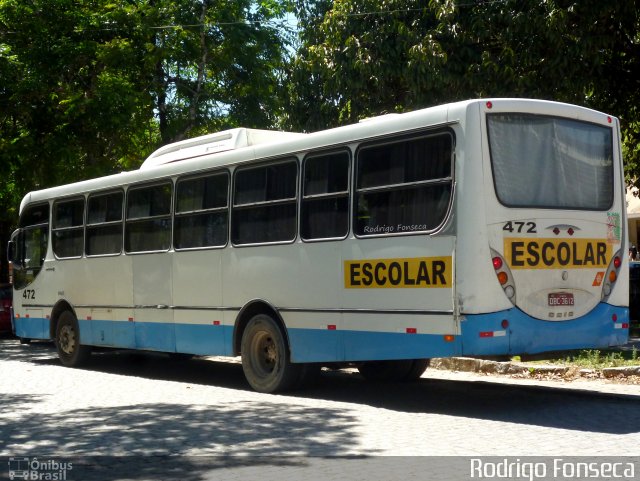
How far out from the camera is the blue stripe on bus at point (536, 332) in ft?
31.7

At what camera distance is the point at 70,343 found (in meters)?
16.9

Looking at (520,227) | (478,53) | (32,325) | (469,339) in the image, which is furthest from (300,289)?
(478,53)

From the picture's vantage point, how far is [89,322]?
16375 mm

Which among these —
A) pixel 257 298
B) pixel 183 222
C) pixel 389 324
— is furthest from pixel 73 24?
pixel 389 324

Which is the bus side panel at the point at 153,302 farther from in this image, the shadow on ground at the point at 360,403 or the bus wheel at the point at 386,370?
the bus wheel at the point at 386,370

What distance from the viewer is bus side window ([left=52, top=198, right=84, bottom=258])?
55.1ft

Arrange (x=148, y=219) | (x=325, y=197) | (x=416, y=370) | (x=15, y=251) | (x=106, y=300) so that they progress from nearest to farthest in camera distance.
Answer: (x=325, y=197) → (x=416, y=370) → (x=148, y=219) → (x=106, y=300) → (x=15, y=251)

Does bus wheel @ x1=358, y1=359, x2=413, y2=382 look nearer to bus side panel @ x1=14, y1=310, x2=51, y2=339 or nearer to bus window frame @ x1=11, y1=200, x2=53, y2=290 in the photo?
bus side panel @ x1=14, y1=310, x2=51, y2=339

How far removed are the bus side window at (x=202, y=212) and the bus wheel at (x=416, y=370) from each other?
2.97 metres

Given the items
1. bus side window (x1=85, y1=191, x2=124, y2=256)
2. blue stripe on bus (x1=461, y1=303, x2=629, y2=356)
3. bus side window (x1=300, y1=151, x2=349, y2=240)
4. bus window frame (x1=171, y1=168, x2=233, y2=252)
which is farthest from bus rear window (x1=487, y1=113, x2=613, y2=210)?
bus side window (x1=85, y1=191, x2=124, y2=256)

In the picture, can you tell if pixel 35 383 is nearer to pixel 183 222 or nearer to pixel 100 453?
pixel 183 222

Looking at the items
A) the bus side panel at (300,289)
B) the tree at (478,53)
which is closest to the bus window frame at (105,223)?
the bus side panel at (300,289)

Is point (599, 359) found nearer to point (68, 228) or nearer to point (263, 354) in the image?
point (263, 354)

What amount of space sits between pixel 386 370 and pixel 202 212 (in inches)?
130
